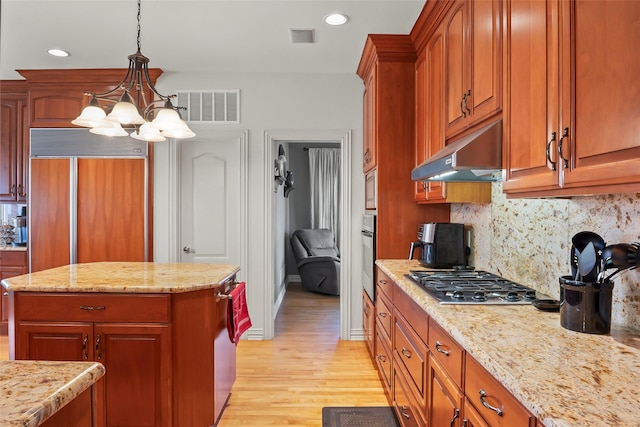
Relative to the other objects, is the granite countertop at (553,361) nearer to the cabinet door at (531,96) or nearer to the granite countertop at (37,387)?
the cabinet door at (531,96)

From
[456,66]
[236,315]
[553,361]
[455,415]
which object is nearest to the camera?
[553,361]

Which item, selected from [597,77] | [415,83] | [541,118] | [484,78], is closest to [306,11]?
[415,83]

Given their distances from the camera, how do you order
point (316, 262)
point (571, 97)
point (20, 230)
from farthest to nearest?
1. point (316, 262)
2. point (20, 230)
3. point (571, 97)

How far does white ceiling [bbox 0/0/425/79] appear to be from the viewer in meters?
2.63

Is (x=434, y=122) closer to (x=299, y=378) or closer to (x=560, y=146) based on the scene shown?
(x=560, y=146)

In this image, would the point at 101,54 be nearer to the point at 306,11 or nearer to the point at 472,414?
the point at 306,11

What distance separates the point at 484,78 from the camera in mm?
1812

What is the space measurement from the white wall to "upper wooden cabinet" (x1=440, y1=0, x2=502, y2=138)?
161cm

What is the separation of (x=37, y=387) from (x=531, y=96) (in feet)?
5.51

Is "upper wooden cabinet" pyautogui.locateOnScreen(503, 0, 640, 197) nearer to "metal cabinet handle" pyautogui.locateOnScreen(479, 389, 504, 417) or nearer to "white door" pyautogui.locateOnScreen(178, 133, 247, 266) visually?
"metal cabinet handle" pyautogui.locateOnScreen(479, 389, 504, 417)

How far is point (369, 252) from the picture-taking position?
328 centimetres

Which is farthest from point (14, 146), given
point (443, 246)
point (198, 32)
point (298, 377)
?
point (443, 246)

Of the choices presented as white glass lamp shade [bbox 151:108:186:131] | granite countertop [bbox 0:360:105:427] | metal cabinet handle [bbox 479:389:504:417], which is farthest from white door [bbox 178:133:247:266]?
metal cabinet handle [bbox 479:389:504:417]

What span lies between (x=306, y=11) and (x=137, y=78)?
1.24 m
